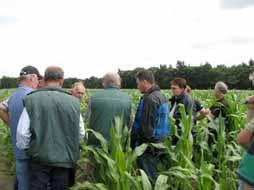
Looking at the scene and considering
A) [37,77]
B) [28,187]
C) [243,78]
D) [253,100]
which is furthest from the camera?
[243,78]

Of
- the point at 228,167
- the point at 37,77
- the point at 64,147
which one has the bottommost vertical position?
the point at 228,167

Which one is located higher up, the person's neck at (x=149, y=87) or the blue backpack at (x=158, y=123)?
the person's neck at (x=149, y=87)

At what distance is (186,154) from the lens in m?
5.05

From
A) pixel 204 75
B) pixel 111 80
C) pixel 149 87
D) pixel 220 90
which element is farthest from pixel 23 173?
pixel 204 75

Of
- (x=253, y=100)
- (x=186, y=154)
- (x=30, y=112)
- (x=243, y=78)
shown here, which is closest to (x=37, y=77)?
(x=30, y=112)

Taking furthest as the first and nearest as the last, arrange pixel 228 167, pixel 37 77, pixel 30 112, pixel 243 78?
pixel 243 78
pixel 228 167
pixel 37 77
pixel 30 112

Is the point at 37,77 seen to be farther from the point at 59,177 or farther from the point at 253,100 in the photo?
the point at 253,100

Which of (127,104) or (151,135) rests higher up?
(127,104)

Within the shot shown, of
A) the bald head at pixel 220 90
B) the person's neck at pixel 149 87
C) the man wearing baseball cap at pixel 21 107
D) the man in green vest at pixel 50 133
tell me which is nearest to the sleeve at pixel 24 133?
the man in green vest at pixel 50 133

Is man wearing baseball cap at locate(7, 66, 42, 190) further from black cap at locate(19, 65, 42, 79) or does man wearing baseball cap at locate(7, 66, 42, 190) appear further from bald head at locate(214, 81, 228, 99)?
bald head at locate(214, 81, 228, 99)

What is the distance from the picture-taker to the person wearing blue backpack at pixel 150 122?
4.84 m

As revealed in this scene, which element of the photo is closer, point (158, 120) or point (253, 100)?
point (253, 100)

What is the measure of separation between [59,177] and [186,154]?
1628mm

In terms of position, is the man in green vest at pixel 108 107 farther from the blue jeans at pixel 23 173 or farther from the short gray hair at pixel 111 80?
the blue jeans at pixel 23 173
